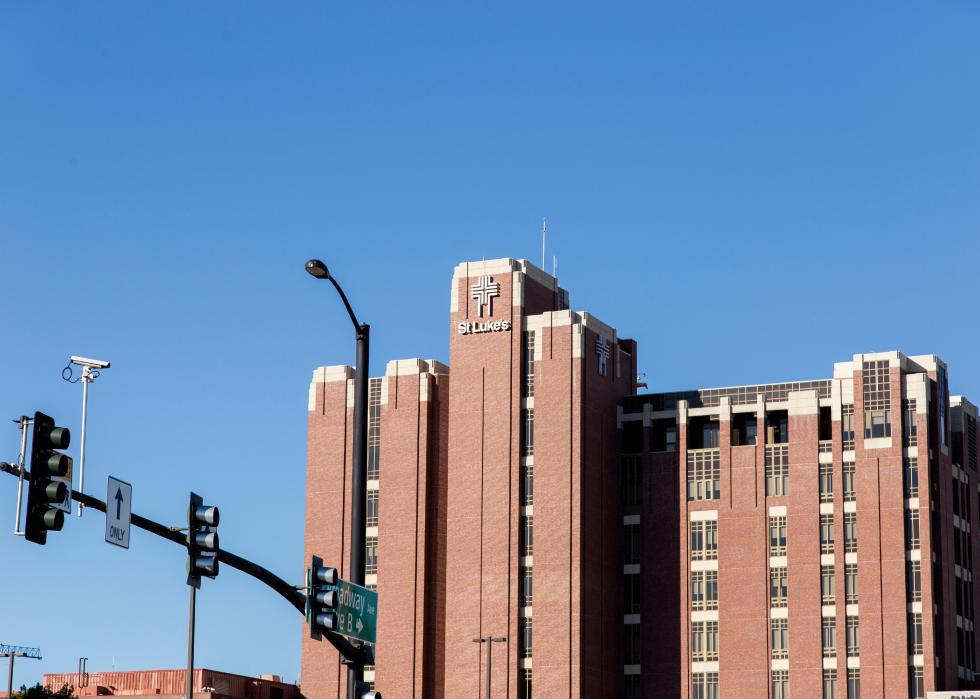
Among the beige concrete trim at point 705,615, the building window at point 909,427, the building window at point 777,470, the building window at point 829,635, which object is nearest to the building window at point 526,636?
the beige concrete trim at point 705,615

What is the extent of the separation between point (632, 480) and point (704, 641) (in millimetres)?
12782

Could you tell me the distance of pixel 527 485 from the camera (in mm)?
113875

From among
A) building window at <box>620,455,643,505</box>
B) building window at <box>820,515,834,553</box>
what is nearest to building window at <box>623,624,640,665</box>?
building window at <box>620,455,643,505</box>

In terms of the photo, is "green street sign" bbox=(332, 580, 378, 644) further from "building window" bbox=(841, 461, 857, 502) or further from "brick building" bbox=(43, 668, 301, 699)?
"brick building" bbox=(43, 668, 301, 699)

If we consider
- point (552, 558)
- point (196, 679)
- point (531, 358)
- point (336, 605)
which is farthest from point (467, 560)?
point (336, 605)

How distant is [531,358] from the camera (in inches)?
4552

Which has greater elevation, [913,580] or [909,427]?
[909,427]

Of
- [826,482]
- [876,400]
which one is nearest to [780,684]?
[826,482]

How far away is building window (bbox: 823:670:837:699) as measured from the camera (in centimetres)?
10912

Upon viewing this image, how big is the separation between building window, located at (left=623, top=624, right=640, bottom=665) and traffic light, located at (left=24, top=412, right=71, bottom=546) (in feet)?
309

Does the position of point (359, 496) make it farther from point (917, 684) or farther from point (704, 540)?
point (704, 540)

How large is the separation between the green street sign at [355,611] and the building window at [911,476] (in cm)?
8272

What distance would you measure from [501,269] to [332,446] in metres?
19.3

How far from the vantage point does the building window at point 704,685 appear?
372ft
